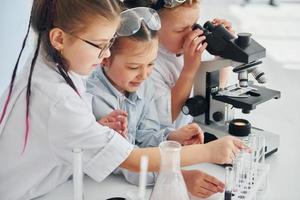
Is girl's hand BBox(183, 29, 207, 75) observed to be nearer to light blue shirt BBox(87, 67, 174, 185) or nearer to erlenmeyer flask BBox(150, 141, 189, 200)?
light blue shirt BBox(87, 67, 174, 185)

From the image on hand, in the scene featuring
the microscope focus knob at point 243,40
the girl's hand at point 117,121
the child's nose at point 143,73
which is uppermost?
the microscope focus knob at point 243,40

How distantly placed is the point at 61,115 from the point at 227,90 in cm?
59

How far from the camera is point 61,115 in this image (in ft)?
3.63

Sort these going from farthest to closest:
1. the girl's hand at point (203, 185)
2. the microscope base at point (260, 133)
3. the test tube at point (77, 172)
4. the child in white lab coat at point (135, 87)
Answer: the microscope base at point (260, 133)
the child in white lab coat at point (135, 87)
the girl's hand at point (203, 185)
the test tube at point (77, 172)

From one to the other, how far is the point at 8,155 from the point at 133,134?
0.38 meters

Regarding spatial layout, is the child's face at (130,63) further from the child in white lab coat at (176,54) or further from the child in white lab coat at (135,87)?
the child in white lab coat at (176,54)

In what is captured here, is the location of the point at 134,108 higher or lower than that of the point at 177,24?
lower

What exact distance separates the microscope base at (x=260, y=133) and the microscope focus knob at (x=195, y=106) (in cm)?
5

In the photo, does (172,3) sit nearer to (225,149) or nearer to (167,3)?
(167,3)

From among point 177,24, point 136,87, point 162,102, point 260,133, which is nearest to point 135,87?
point 136,87

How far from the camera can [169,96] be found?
157cm

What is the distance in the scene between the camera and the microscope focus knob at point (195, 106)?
58.8 inches

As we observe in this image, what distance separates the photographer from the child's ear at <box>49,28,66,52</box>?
1145mm

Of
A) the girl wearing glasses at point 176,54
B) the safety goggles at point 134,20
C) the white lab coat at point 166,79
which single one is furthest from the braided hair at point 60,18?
Result: the white lab coat at point 166,79
